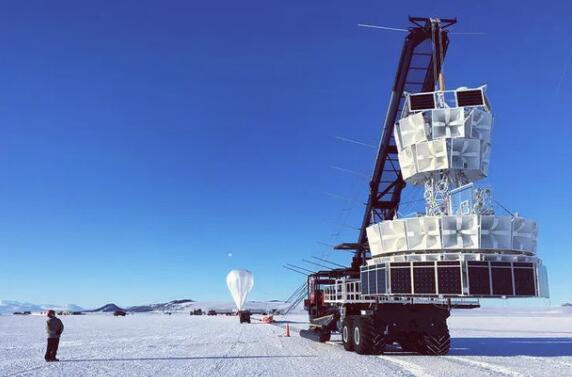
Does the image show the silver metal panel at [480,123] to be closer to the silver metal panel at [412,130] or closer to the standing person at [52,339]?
the silver metal panel at [412,130]

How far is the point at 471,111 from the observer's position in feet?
79.2

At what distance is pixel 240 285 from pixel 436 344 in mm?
84850

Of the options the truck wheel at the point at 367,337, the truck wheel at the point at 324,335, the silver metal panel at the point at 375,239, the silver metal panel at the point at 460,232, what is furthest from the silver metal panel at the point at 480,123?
the truck wheel at the point at 324,335

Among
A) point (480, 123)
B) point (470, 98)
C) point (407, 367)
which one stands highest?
point (470, 98)

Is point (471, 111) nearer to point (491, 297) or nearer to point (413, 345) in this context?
point (491, 297)

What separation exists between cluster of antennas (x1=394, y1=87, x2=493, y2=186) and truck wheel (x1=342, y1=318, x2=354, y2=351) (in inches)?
289

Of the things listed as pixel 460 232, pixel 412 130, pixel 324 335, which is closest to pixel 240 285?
pixel 324 335

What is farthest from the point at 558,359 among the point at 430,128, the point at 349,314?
the point at 430,128

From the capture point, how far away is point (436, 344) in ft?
77.6

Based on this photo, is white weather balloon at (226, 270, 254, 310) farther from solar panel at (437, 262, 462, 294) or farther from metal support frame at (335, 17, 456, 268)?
solar panel at (437, 262, 462, 294)

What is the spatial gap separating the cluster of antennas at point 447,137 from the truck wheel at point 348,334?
→ 7.33 meters

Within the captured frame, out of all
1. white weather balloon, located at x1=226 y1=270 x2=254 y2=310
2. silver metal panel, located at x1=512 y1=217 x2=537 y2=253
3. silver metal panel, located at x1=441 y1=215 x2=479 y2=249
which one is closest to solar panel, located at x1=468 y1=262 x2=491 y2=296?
silver metal panel, located at x1=441 y1=215 x2=479 y2=249

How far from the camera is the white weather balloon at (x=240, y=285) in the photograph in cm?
10594

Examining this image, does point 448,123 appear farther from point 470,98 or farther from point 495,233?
point 495,233
